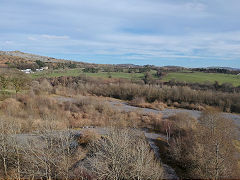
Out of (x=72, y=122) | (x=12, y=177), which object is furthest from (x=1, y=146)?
(x=72, y=122)

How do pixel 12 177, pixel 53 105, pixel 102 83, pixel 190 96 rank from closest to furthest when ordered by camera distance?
pixel 12 177, pixel 53 105, pixel 190 96, pixel 102 83

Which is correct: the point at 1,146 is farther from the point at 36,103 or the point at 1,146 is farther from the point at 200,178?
the point at 36,103

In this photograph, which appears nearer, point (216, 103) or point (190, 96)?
point (216, 103)

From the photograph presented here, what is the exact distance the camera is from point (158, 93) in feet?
168

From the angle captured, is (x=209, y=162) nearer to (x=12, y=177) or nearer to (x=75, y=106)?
(x=12, y=177)

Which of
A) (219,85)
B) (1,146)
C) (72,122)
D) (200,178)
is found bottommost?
(72,122)

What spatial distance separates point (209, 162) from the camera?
36.9 feet

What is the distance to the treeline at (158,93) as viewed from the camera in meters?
40.9

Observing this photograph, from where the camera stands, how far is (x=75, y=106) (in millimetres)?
40219

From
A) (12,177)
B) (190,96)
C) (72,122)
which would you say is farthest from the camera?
(190,96)

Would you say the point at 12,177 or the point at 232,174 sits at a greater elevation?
the point at 232,174

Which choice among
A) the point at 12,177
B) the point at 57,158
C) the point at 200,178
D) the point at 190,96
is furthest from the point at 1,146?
the point at 190,96

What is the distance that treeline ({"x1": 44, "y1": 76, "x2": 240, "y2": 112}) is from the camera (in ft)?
134

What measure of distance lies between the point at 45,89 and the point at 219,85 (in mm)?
51279
